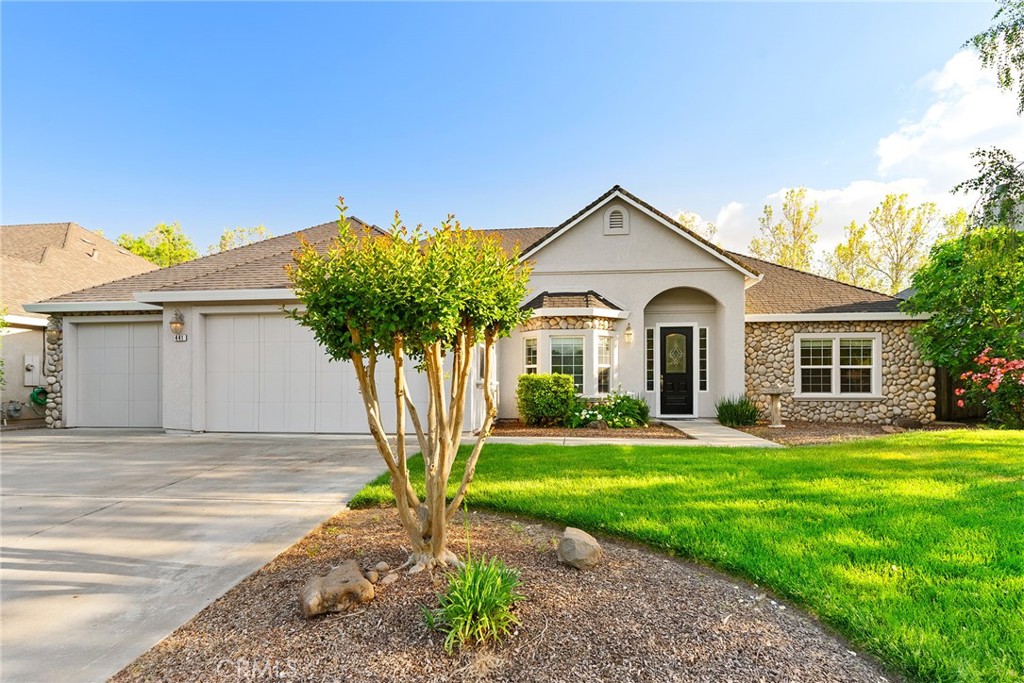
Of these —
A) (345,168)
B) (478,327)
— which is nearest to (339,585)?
(478,327)

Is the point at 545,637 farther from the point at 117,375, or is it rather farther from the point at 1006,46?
the point at 117,375

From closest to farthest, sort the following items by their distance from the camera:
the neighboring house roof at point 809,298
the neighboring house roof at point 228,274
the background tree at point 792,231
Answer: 1. the neighboring house roof at point 228,274
2. the neighboring house roof at point 809,298
3. the background tree at point 792,231

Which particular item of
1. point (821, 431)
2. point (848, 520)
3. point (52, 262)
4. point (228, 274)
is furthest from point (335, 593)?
point (52, 262)

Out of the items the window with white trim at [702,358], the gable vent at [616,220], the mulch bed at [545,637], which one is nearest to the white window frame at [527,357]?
the gable vent at [616,220]

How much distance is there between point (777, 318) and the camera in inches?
497

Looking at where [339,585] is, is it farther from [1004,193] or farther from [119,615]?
[1004,193]

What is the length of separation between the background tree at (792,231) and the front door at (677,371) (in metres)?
19.8

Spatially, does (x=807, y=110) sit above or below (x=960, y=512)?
above

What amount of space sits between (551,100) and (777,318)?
8751 millimetres

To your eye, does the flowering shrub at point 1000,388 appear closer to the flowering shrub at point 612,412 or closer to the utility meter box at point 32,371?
the flowering shrub at point 612,412

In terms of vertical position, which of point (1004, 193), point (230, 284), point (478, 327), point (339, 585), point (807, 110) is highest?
point (807, 110)

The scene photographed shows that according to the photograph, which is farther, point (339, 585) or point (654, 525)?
point (654, 525)

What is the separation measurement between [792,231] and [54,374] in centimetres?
3398

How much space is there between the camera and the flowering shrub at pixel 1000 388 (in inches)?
385
